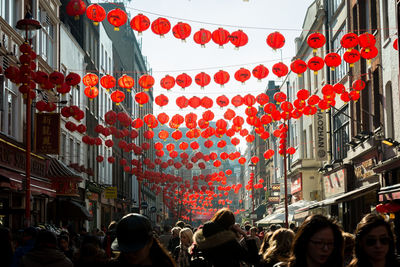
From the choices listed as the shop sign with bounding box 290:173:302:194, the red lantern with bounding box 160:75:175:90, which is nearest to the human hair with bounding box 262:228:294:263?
the red lantern with bounding box 160:75:175:90

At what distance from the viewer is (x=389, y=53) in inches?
932

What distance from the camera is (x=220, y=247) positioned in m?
7.27

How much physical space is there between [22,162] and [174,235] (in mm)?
9408

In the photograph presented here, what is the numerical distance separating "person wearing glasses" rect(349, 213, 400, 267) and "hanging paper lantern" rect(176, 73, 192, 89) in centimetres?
1749

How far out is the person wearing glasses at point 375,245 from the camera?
17.9ft

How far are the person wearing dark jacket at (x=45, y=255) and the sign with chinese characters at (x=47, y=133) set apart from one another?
18.6 meters

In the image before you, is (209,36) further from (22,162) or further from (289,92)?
(289,92)

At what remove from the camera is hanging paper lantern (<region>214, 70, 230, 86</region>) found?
72.7ft

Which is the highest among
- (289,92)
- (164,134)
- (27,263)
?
(289,92)

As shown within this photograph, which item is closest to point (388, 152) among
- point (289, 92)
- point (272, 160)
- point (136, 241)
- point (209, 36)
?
point (209, 36)

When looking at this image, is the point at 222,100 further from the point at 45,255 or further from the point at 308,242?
the point at 308,242

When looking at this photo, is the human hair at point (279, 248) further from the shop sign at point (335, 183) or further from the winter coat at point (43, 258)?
the shop sign at point (335, 183)

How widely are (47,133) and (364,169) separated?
12549 mm

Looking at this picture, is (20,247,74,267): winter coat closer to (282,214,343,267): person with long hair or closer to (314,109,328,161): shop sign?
(282,214,343,267): person with long hair
